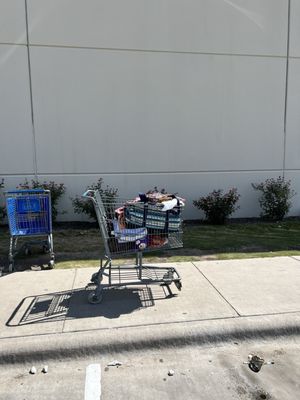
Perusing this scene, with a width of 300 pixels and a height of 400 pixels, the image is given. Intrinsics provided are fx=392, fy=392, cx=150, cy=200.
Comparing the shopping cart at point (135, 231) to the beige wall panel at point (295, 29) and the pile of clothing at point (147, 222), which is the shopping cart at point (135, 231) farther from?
the beige wall panel at point (295, 29)

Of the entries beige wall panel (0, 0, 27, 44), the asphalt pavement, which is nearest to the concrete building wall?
beige wall panel (0, 0, 27, 44)

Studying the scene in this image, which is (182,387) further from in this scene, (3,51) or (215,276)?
(3,51)

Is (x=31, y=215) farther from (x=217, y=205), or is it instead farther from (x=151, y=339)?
(x=217, y=205)

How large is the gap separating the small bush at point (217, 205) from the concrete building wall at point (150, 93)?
41 centimetres

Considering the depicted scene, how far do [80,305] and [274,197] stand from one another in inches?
252

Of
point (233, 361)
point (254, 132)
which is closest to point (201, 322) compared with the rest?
point (233, 361)

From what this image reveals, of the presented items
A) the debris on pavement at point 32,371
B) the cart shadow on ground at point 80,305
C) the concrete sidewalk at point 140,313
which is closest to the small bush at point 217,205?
the concrete sidewalk at point 140,313

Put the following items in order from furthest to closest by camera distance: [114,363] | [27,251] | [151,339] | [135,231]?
[27,251], [135,231], [151,339], [114,363]

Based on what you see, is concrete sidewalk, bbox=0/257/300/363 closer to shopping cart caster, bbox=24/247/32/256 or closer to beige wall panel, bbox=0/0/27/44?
shopping cart caster, bbox=24/247/32/256

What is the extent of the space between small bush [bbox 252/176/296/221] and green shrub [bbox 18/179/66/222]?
4.69 meters

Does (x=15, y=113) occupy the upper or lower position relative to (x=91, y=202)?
upper

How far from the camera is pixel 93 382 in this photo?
3201 millimetres

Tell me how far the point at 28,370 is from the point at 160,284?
2.06 metres

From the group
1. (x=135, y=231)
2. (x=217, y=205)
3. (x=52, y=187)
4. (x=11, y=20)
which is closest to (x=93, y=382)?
(x=135, y=231)
